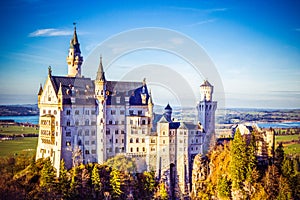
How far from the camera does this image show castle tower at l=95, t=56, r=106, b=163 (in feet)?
181

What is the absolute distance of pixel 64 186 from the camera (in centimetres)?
5009

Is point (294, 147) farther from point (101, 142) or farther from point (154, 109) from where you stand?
point (101, 142)

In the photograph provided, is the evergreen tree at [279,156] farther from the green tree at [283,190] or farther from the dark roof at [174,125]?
the dark roof at [174,125]

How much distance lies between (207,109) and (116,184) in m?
20.6

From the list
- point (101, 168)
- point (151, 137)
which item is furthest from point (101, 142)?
point (151, 137)

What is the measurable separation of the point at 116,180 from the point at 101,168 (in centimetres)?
275

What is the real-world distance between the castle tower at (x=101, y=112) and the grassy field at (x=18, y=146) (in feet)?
35.6

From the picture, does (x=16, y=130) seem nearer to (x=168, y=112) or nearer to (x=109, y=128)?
(x=109, y=128)

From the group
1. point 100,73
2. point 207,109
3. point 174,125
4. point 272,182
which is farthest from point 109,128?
point 272,182

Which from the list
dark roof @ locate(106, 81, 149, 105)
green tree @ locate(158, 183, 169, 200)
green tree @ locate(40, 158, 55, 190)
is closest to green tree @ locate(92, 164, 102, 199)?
green tree @ locate(40, 158, 55, 190)

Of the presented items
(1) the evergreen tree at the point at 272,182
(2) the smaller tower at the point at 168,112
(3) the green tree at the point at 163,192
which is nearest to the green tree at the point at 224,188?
(1) the evergreen tree at the point at 272,182

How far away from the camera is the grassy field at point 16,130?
58047 millimetres

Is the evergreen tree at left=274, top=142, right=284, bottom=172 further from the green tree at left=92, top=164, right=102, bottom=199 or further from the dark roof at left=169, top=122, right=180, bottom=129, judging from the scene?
the green tree at left=92, top=164, right=102, bottom=199

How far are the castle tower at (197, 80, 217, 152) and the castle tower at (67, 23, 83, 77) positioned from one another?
810 inches
